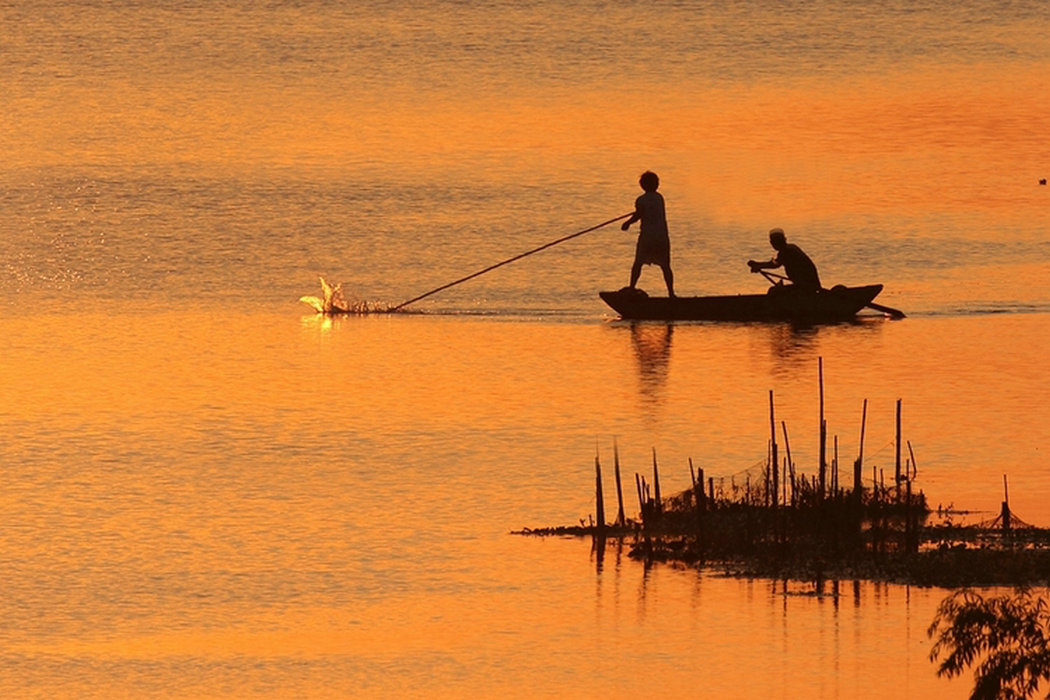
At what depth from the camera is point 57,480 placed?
25.0 m

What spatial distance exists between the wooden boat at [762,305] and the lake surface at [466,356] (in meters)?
0.22

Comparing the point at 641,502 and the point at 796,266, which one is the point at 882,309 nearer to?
the point at 796,266

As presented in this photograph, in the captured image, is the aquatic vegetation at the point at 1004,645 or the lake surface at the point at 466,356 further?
the lake surface at the point at 466,356

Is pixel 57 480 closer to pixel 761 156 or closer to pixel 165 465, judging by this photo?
pixel 165 465

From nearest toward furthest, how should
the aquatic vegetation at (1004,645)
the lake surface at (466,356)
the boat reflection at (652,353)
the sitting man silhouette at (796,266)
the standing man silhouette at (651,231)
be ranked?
the aquatic vegetation at (1004,645) < the lake surface at (466,356) < the boat reflection at (652,353) < the sitting man silhouette at (796,266) < the standing man silhouette at (651,231)

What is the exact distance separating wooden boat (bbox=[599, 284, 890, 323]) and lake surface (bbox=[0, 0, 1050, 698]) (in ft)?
0.73

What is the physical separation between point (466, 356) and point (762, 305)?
367 cm

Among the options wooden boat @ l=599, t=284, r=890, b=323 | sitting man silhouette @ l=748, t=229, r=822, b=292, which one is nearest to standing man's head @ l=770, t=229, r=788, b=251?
sitting man silhouette @ l=748, t=229, r=822, b=292

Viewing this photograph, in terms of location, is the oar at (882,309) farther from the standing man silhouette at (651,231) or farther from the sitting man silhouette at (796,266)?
the standing man silhouette at (651,231)

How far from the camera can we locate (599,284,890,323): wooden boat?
34.2m

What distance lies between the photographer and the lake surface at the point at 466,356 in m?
19.1

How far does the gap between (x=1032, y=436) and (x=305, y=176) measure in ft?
103

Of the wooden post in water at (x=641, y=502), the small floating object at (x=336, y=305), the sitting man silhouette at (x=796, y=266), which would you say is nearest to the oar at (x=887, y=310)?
the sitting man silhouette at (x=796, y=266)

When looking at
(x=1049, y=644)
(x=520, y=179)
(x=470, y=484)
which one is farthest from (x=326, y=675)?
(x=520, y=179)
